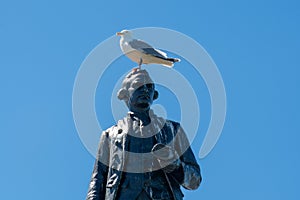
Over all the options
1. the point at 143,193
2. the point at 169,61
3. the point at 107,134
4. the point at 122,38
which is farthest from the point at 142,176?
the point at 122,38

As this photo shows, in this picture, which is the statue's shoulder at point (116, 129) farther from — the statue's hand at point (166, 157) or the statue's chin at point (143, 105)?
the statue's hand at point (166, 157)

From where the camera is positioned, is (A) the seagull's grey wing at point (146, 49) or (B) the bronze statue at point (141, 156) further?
(A) the seagull's grey wing at point (146, 49)

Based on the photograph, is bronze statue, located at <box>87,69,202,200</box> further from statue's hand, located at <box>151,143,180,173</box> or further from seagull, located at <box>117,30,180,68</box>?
seagull, located at <box>117,30,180,68</box>

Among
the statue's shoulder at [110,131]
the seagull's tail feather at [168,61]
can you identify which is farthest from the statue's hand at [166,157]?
the seagull's tail feather at [168,61]

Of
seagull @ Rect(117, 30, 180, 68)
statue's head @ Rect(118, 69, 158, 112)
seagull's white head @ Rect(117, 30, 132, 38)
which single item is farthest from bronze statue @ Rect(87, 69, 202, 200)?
seagull's white head @ Rect(117, 30, 132, 38)

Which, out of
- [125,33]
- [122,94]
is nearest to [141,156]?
[122,94]

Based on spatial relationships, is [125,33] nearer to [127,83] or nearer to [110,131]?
[127,83]

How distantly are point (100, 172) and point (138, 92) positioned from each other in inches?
46.6

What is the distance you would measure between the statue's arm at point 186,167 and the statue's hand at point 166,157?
0.15 meters

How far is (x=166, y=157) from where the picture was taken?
367 inches

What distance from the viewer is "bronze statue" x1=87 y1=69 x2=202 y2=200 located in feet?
31.6

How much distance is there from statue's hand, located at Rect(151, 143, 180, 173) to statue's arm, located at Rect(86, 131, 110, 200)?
911 millimetres

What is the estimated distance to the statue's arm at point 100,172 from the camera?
9898 millimetres

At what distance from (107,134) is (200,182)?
1.46 metres
